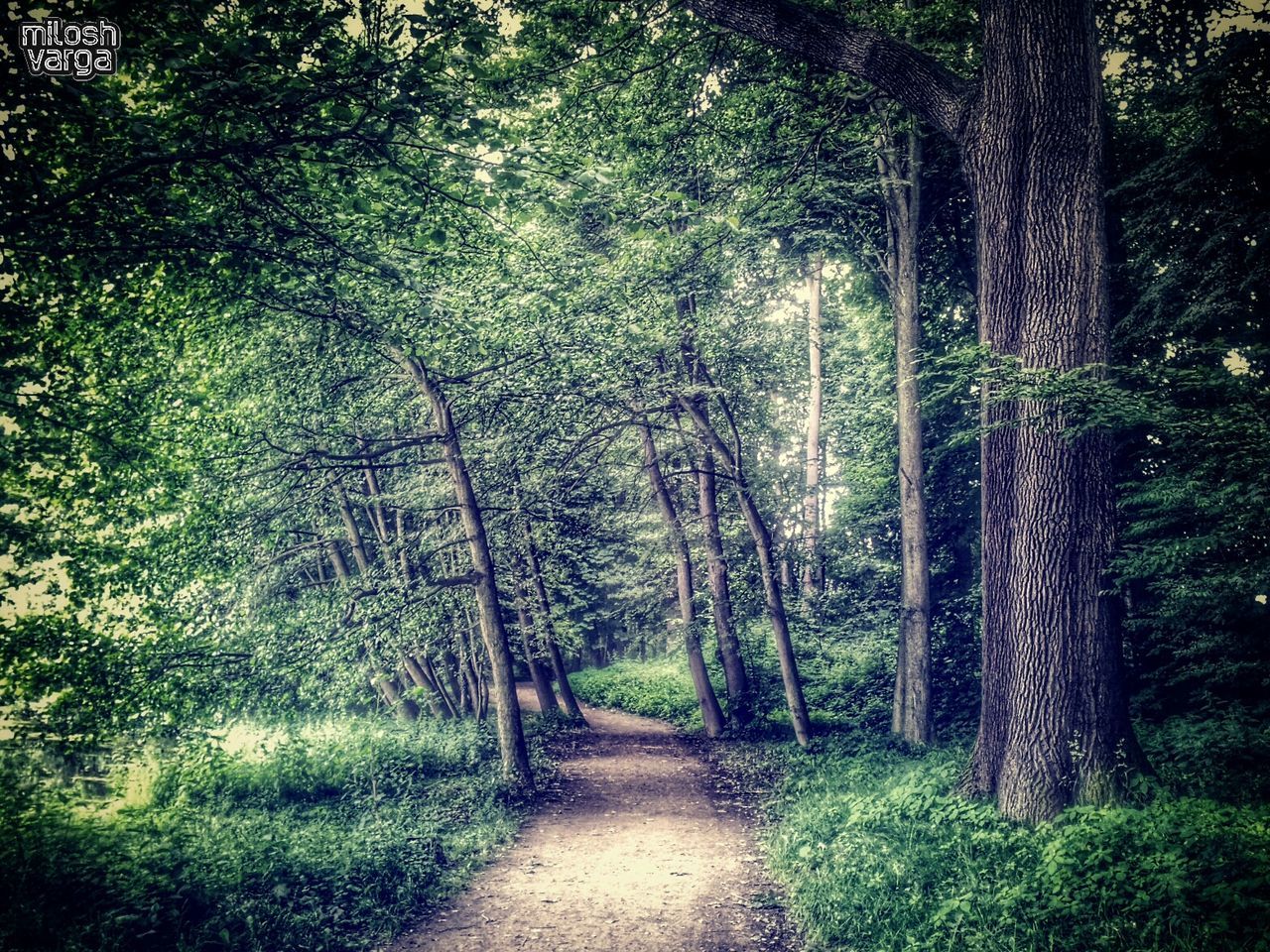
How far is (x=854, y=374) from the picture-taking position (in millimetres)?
14242

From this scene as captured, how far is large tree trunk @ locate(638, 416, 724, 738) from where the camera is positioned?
15227 mm

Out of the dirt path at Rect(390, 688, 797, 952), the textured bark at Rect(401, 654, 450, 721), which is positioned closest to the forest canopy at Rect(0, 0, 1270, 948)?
the dirt path at Rect(390, 688, 797, 952)

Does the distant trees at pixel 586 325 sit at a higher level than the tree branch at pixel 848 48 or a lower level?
lower

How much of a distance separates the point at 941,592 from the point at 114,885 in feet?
40.1

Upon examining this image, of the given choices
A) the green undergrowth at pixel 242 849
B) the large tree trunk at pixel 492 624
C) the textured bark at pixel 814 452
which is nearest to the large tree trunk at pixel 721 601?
the textured bark at pixel 814 452

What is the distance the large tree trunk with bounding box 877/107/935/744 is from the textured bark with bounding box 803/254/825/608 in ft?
6.14

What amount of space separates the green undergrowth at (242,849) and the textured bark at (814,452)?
24.1 feet

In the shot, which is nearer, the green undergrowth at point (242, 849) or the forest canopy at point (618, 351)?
the forest canopy at point (618, 351)

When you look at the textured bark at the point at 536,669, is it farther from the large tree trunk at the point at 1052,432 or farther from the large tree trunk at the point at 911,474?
the large tree trunk at the point at 1052,432

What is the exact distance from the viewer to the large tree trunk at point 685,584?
15.2m

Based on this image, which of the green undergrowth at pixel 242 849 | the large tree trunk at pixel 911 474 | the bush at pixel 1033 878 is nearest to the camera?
the bush at pixel 1033 878

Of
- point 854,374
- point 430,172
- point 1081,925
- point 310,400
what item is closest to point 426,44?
point 430,172

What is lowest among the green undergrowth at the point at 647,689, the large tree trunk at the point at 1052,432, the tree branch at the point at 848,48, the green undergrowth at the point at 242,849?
the green undergrowth at the point at 647,689

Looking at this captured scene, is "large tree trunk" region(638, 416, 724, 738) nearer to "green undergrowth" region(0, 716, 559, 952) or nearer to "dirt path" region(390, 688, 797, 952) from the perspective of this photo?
"dirt path" region(390, 688, 797, 952)
